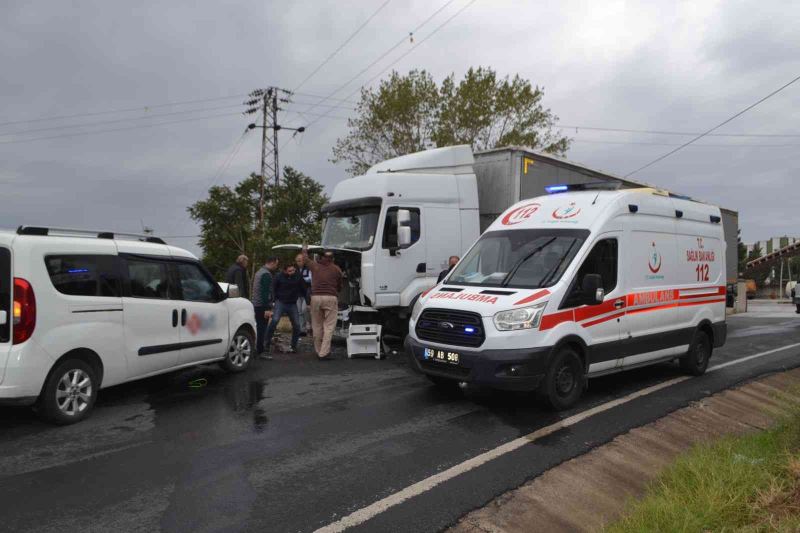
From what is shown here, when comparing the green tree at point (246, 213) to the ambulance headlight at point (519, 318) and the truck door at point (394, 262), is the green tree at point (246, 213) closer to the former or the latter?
the truck door at point (394, 262)

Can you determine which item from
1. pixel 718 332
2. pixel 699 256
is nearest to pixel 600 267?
pixel 699 256

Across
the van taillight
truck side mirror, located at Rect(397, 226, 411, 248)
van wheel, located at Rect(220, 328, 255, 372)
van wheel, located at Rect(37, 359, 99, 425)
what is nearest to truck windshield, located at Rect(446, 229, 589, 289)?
truck side mirror, located at Rect(397, 226, 411, 248)

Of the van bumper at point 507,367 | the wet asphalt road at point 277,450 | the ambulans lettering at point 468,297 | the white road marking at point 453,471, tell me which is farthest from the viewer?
the ambulans lettering at point 468,297

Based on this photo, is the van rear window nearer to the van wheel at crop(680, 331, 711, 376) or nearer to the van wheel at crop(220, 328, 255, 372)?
the van wheel at crop(220, 328, 255, 372)

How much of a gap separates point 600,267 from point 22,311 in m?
5.93

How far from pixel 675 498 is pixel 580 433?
1.74m

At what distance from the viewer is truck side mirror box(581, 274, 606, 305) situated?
6324mm

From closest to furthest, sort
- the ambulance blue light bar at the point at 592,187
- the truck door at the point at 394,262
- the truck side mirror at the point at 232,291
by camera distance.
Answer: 1. the ambulance blue light bar at the point at 592,187
2. the truck side mirror at the point at 232,291
3. the truck door at the point at 394,262

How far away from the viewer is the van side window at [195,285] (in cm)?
A: 739

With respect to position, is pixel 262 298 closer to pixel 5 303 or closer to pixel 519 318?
pixel 5 303

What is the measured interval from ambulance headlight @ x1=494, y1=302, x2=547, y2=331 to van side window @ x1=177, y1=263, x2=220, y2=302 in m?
3.98

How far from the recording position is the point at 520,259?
6.80m

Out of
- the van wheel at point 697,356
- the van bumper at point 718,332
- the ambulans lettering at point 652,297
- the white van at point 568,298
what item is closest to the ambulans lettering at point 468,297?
the white van at point 568,298

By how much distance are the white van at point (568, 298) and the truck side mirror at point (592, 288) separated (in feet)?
0.04
